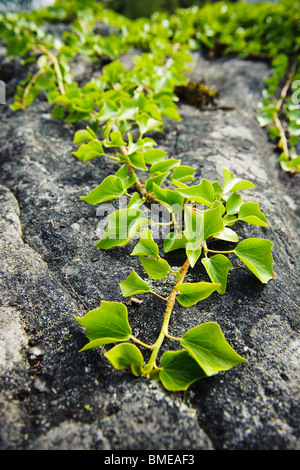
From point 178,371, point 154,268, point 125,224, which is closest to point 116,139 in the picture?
point 125,224

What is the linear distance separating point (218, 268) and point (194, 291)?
4.1 inches

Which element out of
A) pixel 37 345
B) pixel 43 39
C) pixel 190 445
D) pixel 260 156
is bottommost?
pixel 37 345

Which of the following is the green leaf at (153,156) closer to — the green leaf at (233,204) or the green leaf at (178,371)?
the green leaf at (233,204)

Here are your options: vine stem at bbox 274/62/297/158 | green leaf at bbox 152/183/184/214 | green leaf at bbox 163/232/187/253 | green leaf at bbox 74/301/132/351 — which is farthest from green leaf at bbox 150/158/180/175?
vine stem at bbox 274/62/297/158

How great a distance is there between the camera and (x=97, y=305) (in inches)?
26.1

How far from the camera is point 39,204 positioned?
866 mm

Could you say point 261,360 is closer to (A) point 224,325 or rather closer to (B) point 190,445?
(A) point 224,325

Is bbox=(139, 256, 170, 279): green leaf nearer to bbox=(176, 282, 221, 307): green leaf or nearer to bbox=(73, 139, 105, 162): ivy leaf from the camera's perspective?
bbox=(176, 282, 221, 307): green leaf

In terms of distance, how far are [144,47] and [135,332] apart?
1.74 m

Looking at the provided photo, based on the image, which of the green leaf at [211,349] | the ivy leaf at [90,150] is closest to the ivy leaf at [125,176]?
the ivy leaf at [90,150]

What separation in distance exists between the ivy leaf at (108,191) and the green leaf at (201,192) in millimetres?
177

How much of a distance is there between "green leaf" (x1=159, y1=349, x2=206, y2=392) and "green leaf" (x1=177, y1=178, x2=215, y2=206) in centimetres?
35

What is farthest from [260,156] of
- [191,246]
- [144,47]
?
[144,47]

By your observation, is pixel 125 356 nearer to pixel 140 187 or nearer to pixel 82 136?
pixel 140 187
